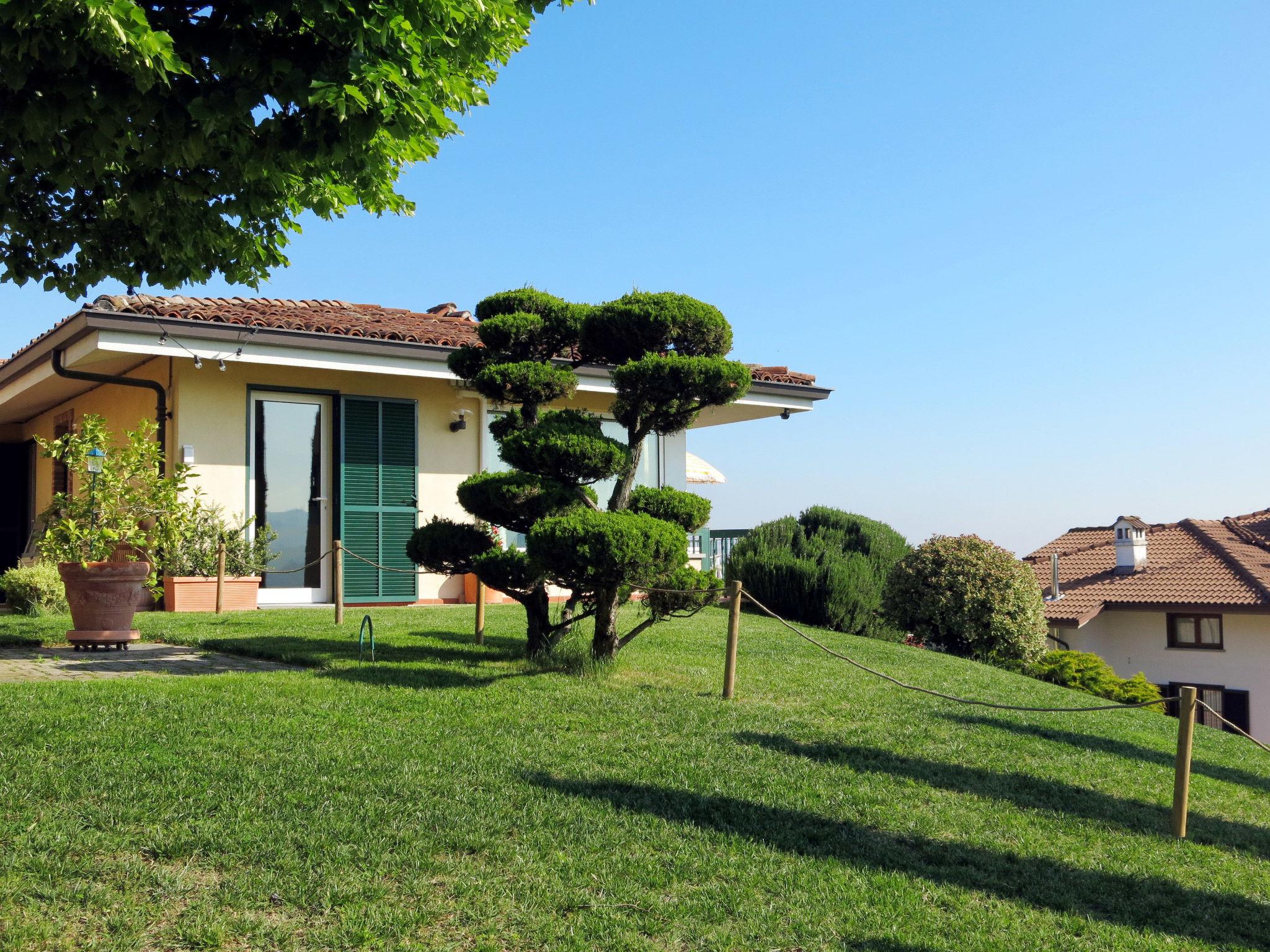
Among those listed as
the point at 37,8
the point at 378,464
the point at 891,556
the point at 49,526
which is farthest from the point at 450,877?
the point at 891,556

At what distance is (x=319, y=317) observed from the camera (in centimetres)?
1359

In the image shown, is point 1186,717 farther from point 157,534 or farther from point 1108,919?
point 157,534

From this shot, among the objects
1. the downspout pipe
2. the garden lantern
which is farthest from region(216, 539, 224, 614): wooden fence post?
the garden lantern

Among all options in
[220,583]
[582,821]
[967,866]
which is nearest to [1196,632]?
[220,583]

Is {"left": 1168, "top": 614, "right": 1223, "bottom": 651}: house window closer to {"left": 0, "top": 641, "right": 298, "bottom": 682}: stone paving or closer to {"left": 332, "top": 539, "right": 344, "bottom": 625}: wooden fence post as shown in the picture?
{"left": 332, "top": 539, "right": 344, "bottom": 625}: wooden fence post

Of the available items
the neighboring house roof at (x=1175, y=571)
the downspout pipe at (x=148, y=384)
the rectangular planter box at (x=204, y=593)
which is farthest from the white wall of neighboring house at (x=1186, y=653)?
the downspout pipe at (x=148, y=384)

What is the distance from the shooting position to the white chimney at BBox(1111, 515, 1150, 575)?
2894 cm

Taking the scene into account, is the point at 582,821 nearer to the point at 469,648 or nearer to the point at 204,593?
the point at 469,648

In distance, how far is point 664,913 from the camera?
4.12 metres

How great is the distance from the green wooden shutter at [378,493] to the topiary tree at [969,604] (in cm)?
714

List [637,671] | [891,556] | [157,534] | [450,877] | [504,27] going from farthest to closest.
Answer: [891,556] → [157,534] → [637,671] → [504,27] → [450,877]

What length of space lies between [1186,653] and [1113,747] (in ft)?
70.2

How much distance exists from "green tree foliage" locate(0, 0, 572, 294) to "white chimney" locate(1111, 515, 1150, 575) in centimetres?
2759

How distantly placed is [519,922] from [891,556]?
1354cm
